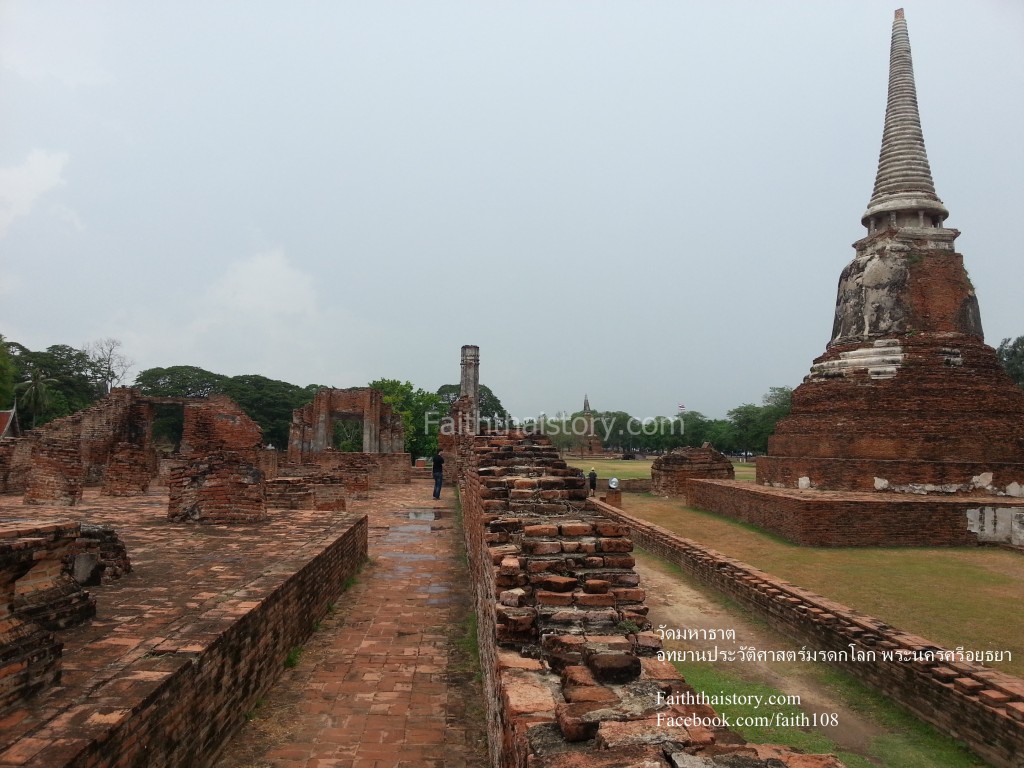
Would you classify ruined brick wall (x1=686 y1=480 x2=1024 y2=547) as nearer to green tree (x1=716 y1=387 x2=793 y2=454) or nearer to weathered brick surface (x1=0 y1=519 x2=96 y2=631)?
weathered brick surface (x1=0 y1=519 x2=96 y2=631)

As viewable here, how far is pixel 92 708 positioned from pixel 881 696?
16.5 feet

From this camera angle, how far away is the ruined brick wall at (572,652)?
189 cm

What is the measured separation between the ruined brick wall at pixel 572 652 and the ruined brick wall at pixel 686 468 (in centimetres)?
1571

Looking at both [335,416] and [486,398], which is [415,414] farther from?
[486,398]

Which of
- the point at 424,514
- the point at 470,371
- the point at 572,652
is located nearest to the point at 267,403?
the point at 470,371

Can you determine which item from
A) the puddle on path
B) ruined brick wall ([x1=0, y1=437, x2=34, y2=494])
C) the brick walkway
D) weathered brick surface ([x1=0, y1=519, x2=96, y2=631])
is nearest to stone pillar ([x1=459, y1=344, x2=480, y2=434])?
the puddle on path

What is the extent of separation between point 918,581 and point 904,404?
21.8ft

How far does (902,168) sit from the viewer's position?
15.6 m

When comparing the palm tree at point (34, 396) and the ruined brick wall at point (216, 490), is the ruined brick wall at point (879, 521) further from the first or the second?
the palm tree at point (34, 396)

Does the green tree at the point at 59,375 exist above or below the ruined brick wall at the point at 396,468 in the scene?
above

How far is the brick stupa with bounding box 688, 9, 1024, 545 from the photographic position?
413 inches

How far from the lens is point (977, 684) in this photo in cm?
389

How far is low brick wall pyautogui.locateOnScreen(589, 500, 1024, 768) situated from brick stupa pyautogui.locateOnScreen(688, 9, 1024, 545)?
192 inches

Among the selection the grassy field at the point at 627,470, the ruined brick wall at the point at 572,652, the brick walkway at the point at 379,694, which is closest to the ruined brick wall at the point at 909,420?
the grassy field at the point at 627,470
